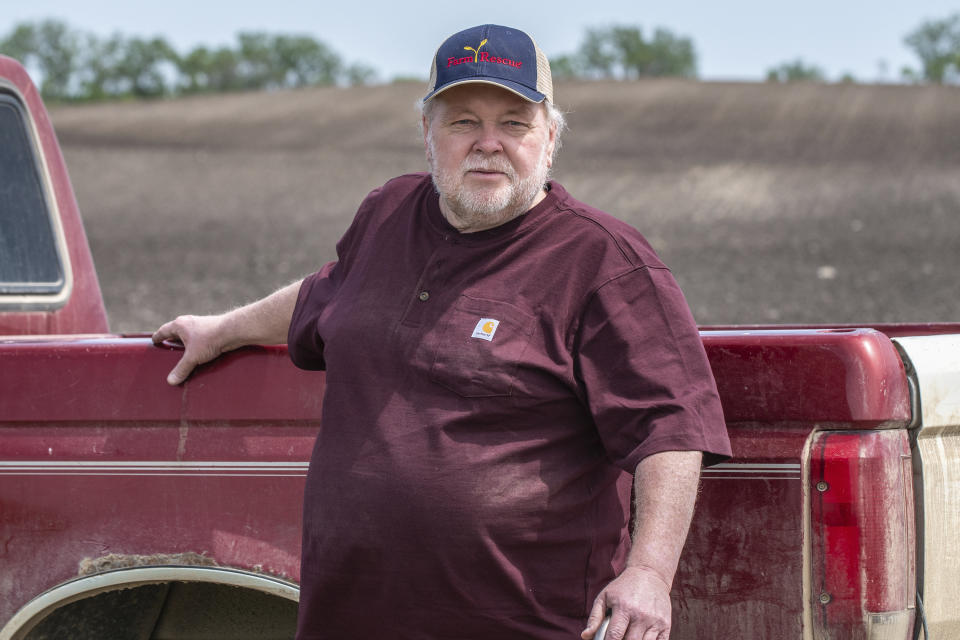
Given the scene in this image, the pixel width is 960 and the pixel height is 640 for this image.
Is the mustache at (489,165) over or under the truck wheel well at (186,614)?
over

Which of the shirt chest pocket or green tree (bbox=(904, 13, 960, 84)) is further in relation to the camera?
green tree (bbox=(904, 13, 960, 84))

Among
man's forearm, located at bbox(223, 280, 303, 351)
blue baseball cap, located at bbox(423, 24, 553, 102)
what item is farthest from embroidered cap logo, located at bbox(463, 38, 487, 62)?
man's forearm, located at bbox(223, 280, 303, 351)

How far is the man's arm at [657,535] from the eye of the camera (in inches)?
77.5

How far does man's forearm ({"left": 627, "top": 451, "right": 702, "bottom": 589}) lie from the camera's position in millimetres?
2006

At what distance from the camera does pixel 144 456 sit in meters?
2.51

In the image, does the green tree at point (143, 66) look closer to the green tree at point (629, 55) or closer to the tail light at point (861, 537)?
the green tree at point (629, 55)

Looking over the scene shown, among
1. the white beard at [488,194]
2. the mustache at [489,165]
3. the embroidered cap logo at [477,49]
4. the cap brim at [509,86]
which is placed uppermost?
the embroidered cap logo at [477,49]

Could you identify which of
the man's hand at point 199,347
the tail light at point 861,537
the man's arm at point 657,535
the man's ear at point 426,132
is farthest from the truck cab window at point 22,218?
the tail light at point 861,537

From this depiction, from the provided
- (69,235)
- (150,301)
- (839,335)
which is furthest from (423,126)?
(150,301)

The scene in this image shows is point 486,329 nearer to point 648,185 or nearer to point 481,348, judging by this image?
point 481,348

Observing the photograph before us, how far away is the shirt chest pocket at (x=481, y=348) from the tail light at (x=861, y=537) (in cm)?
59

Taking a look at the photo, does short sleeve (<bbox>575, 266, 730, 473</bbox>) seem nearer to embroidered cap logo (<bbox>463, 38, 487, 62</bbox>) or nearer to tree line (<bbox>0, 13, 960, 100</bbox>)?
embroidered cap logo (<bbox>463, 38, 487, 62</bbox>)

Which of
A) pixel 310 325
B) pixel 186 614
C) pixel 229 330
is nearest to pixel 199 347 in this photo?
pixel 229 330

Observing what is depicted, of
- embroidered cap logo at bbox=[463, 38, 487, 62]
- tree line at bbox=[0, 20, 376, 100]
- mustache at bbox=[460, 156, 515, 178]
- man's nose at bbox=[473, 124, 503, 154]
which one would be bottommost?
tree line at bbox=[0, 20, 376, 100]
